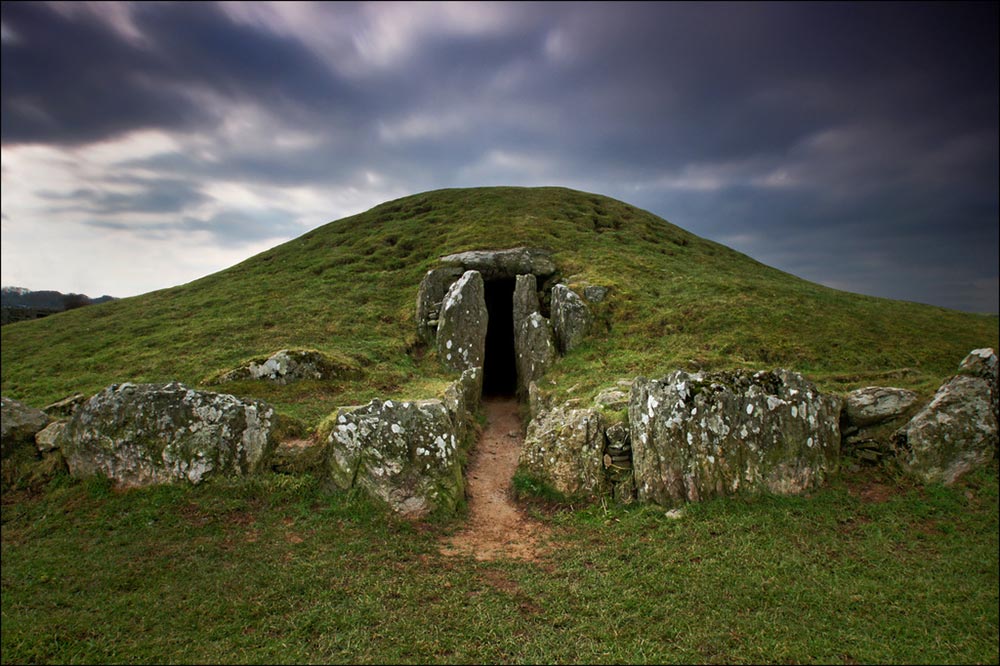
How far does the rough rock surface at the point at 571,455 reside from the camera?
1093 centimetres

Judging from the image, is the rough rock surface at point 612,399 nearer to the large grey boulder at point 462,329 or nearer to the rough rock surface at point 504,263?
the large grey boulder at point 462,329

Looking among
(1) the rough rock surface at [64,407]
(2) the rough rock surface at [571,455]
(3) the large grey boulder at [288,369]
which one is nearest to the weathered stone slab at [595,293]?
(2) the rough rock surface at [571,455]

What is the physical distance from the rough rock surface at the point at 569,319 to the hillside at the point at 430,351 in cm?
58

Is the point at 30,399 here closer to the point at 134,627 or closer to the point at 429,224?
the point at 134,627

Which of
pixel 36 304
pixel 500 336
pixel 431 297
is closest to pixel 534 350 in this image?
pixel 431 297

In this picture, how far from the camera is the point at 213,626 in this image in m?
6.35

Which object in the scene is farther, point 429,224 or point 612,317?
point 429,224

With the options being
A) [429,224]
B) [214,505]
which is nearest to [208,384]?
[214,505]

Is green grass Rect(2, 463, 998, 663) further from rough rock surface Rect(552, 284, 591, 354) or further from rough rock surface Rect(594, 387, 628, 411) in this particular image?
rough rock surface Rect(552, 284, 591, 354)

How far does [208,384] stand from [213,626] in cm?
1161

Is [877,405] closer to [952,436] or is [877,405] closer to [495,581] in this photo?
[952,436]

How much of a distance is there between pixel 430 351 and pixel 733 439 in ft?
45.9

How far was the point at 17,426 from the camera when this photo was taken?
1051 centimetres

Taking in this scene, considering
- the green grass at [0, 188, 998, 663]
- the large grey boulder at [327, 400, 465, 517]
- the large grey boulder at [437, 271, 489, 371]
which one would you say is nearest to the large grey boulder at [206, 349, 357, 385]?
the green grass at [0, 188, 998, 663]
